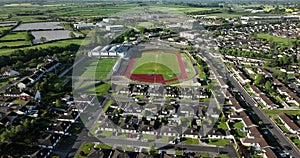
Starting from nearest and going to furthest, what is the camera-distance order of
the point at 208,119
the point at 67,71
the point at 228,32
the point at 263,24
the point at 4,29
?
the point at 208,119 < the point at 67,71 < the point at 4,29 < the point at 228,32 < the point at 263,24

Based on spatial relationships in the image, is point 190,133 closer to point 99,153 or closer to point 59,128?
point 99,153

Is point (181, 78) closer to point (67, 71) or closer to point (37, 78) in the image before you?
point (67, 71)

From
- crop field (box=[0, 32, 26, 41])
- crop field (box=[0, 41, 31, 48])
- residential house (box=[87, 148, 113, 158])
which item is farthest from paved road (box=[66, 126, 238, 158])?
crop field (box=[0, 32, 26, 41])

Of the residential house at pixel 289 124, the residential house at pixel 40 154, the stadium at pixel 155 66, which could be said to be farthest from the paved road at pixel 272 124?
the residential house at pixel 40 154

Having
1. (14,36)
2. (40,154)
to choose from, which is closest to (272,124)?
(40,154)

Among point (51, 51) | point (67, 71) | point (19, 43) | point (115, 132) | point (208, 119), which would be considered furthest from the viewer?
point (19, 43)

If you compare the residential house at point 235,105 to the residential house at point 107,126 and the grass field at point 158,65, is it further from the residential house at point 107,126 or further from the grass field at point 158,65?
the residential house at point 107,126

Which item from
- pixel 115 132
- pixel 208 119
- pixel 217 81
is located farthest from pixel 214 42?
pixel 115 132

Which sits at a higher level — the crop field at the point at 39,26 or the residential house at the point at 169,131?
the crop field at the point at 39,26
